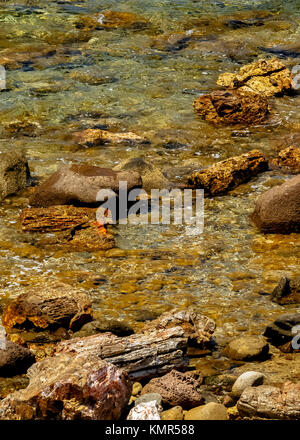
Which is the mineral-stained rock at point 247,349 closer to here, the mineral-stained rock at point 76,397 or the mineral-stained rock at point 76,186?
the mineral-stained rock at point 76,397

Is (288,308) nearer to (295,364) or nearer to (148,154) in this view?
(295,364)

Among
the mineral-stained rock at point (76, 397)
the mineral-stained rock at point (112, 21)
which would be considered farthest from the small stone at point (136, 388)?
the mineral-stained rock at point (112, 21)

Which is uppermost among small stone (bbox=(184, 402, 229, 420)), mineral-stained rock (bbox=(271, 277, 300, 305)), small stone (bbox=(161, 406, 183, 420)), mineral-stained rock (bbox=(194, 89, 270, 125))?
mineral-stained rock (bbox=(194, 89, 270, 125))

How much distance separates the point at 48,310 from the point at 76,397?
6.42 ft

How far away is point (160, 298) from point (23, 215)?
8.94 feet

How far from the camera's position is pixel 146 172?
9906 mm

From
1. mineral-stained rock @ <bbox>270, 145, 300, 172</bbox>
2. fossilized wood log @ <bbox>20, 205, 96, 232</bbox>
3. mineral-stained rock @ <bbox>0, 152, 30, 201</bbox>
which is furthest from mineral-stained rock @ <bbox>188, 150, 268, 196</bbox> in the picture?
mineral-stained rock @ <bbox>0, 152, 30, 201</bbox>

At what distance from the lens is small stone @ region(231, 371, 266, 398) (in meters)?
4.76

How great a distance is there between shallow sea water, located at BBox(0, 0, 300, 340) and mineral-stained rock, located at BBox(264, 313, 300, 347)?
0.27 m

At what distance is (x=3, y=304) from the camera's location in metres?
6.70

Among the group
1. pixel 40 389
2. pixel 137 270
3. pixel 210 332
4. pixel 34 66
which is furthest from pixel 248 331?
pixel 34 66

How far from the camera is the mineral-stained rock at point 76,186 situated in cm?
905

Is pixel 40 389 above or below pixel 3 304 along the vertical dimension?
above

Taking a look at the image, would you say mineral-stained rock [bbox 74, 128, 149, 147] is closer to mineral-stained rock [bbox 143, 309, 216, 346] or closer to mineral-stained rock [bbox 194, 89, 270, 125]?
mineral-stained rock [bbox 194, 89, 270, 125]
